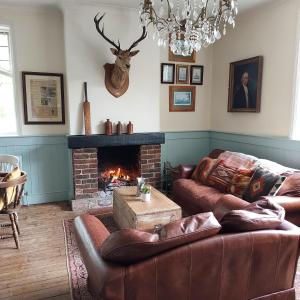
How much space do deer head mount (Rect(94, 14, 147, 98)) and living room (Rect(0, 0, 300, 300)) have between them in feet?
0.05

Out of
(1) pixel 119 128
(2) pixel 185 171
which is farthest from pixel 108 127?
(2) pixel 185 171

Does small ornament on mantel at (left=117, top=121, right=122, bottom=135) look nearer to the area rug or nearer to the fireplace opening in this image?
the fireplace opening

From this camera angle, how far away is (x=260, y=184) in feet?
9.04

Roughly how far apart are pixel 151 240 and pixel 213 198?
187cm

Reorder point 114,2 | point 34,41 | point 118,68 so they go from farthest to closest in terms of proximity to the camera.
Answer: point 34,41, point 118,68, point 114,2

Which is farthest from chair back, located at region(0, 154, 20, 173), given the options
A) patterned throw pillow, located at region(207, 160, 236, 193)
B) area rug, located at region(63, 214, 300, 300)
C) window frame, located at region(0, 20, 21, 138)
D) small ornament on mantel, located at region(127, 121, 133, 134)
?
patterned throw pillow, located at region(207, 160, 236, 193)

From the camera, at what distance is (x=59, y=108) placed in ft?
13.1

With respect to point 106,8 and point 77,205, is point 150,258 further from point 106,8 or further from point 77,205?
point 106,8

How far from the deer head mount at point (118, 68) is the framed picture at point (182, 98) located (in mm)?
929

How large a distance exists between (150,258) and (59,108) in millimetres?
3216

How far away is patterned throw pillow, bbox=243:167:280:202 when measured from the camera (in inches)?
105

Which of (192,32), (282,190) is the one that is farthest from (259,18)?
(282,190)

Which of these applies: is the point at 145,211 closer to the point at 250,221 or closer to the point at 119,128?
the point at 250,221

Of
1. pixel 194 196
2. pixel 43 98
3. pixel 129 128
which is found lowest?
pixel 194 196
